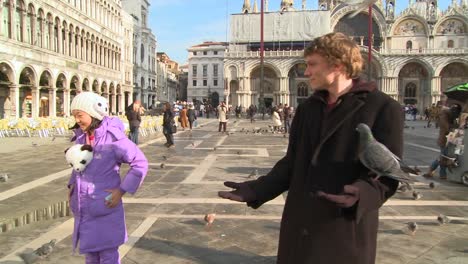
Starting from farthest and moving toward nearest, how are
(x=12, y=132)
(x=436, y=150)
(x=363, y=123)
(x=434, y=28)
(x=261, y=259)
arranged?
(x=434, y=28), (x=12, y=132), (x=436, y=150), (x=261, y=259), (x=363, y=123)

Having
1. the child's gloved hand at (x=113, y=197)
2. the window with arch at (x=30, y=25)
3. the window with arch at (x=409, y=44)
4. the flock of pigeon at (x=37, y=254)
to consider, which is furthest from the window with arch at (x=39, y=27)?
the window with arch at (x=409, y=44)

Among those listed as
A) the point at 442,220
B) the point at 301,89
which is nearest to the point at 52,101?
the point at 442,220

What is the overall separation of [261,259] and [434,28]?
201 ft

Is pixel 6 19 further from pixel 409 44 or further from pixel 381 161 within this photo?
pixel 409 44

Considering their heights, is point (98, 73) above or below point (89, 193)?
above

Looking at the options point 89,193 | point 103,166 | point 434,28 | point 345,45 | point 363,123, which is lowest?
point 89,193

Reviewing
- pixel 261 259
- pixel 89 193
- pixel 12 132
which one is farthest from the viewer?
pixel 12 132

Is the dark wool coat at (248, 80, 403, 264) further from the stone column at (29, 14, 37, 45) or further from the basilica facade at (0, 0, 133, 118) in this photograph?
the stone column at (29, 14, 37, 45)

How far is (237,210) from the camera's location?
19.5ft

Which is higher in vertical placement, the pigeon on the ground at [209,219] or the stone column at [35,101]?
the stone column at [35,101]

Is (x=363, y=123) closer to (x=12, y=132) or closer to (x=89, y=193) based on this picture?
(x=89, y=193)

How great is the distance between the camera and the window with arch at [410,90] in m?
56.6

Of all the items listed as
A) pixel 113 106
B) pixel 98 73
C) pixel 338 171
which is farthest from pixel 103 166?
pixel 113 106

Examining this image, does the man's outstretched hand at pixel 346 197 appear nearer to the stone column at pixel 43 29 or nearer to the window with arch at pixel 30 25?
the window with arch at pixel 30 25
